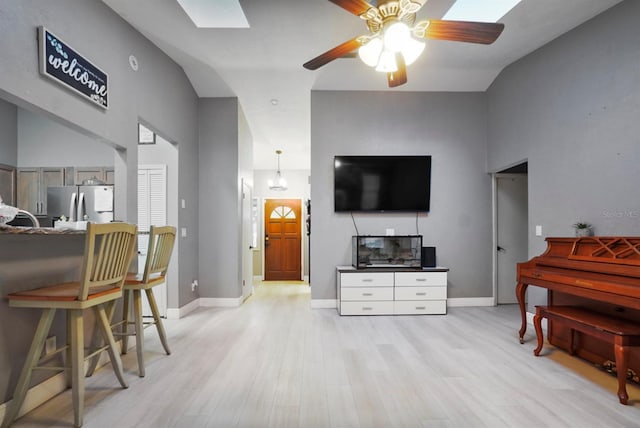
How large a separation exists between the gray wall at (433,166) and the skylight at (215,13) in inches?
61.7

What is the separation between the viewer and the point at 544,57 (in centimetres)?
347

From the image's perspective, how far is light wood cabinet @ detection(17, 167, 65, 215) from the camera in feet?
15.8

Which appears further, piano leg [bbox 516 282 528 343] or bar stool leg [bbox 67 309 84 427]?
piano leg [bbox 516 282 528 343]

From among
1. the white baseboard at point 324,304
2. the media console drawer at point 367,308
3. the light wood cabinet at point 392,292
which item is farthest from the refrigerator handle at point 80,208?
the media console drawer at point 367,308

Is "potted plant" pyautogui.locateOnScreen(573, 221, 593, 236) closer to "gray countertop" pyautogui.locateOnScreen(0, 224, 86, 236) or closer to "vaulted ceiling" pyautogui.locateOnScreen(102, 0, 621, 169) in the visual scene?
"vaulted ceiling" pyautogui.locateOnScreen(102, 0, 621, 169)

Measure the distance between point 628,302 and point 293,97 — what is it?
4.13 meters

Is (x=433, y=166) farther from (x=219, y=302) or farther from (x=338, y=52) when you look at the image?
(x=219, y=302)

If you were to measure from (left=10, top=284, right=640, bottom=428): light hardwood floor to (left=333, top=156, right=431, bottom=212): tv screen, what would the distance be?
1.62 metres

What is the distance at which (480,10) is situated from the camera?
9.98 ft

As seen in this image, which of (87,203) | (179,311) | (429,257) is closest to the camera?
(179,311)

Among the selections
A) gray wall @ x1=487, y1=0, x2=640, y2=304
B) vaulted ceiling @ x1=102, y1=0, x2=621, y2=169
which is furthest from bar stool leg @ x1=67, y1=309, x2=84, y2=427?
gray wall @ x1=487, y1=0, x2=640, y2=304

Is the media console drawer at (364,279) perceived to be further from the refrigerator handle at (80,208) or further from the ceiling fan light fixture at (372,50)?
the refrigerator handle at (80,208)

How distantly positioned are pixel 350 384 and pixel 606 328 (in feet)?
5.79

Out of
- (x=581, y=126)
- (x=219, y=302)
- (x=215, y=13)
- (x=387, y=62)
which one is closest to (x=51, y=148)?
(x=219, y=302)
